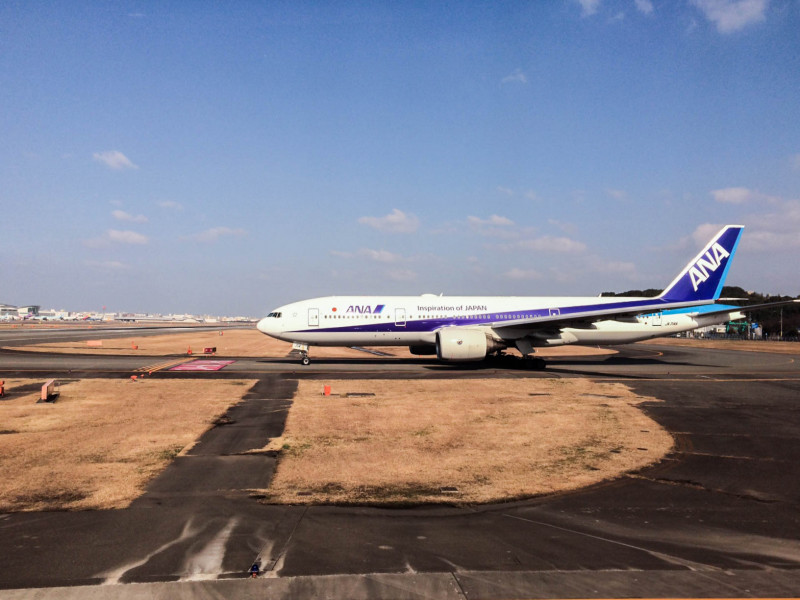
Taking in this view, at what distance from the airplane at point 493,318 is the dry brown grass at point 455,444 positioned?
12829mm

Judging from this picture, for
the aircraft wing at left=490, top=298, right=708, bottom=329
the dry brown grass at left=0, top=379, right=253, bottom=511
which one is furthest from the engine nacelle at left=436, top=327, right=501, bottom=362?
the dry brown grass at left=0, top=379, right=253, bottom=511

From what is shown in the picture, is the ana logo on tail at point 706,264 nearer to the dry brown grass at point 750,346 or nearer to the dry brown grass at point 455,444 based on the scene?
the dry brown grass at point 455,444

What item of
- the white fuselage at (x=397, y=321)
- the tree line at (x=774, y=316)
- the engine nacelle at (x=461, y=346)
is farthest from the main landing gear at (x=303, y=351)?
the tree line at (x=774, y=316)

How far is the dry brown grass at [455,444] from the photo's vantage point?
10.8 metres

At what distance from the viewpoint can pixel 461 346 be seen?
110 feet

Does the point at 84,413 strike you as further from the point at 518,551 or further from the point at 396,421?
the point at 518,551

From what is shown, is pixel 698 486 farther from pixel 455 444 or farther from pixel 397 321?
pixel 397 321

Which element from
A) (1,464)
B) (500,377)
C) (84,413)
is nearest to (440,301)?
(500,377)

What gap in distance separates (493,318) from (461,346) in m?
6.22

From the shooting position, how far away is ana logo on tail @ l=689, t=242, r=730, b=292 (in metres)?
41.1

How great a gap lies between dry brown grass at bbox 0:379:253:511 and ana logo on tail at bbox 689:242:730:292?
116 ft

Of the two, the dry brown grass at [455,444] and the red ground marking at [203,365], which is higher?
the red ground marking at [203,365]

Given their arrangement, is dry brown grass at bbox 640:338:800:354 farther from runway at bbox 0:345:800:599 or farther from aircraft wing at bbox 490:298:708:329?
runway at bbox 0:345:800:599

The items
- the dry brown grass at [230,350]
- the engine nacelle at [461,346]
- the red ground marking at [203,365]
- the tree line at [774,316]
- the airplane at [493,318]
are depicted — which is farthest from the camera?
the tree line at [774,316]
